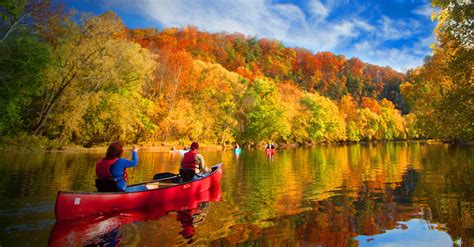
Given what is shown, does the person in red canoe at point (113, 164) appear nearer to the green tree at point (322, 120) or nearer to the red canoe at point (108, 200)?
the red canoe at point (108, 200)

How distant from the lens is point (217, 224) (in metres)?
8.04

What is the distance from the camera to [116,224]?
8195 mm

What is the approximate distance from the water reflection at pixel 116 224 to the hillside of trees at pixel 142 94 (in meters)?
14.1

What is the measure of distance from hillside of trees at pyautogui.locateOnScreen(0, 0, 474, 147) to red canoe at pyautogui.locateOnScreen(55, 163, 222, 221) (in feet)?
46.6

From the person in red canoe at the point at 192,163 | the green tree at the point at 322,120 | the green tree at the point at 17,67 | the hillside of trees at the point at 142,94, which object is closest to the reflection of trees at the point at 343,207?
the person in red canoe at the point at 192,163

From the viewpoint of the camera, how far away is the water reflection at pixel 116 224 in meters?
6.89

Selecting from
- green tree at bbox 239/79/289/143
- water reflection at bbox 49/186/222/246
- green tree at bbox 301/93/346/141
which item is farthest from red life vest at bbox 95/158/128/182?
green tree at bbox 301/93/346/141

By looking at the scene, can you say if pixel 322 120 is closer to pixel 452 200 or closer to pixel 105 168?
pixel 452 200

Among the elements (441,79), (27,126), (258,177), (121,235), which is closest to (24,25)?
(27,126)

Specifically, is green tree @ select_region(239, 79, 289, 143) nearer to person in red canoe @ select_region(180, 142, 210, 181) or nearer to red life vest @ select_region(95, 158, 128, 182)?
person in red canoe @ select_region(180, 142, 210, 181)

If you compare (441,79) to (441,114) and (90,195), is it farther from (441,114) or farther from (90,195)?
(90,195)

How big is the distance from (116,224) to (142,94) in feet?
132

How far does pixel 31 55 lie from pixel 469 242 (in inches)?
1024

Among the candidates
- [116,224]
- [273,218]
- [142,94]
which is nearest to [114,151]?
[116,224]
